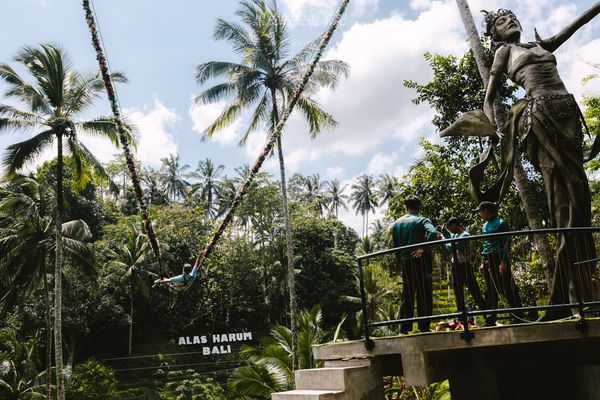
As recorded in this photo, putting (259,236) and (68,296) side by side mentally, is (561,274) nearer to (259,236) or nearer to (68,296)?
(68,296)

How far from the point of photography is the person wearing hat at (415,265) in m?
5.30

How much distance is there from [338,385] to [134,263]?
33254mm

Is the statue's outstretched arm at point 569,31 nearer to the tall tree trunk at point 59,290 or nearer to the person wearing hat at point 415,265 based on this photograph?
the person wearing hat at point 415,265

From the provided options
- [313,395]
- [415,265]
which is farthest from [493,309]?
[313,395]

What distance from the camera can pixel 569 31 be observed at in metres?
5.81

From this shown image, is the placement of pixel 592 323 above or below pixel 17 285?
below

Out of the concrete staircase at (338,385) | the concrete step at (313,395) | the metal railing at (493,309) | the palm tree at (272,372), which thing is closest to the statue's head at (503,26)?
the metal railing at (493,309)

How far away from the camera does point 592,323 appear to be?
443 centimetres

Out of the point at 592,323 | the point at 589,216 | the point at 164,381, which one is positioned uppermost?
the point at 589,216

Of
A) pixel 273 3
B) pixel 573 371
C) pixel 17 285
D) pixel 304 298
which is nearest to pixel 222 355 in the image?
pixel 304 298

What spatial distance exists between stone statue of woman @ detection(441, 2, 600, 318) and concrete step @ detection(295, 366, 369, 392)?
2.21 m

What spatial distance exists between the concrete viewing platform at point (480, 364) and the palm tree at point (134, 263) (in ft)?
103

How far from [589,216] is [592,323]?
132cm

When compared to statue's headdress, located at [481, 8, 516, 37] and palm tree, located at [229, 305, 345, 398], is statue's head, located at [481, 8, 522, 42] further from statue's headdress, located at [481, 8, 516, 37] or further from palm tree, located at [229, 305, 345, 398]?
palm tree, located at [229, 305, 345, 398]
